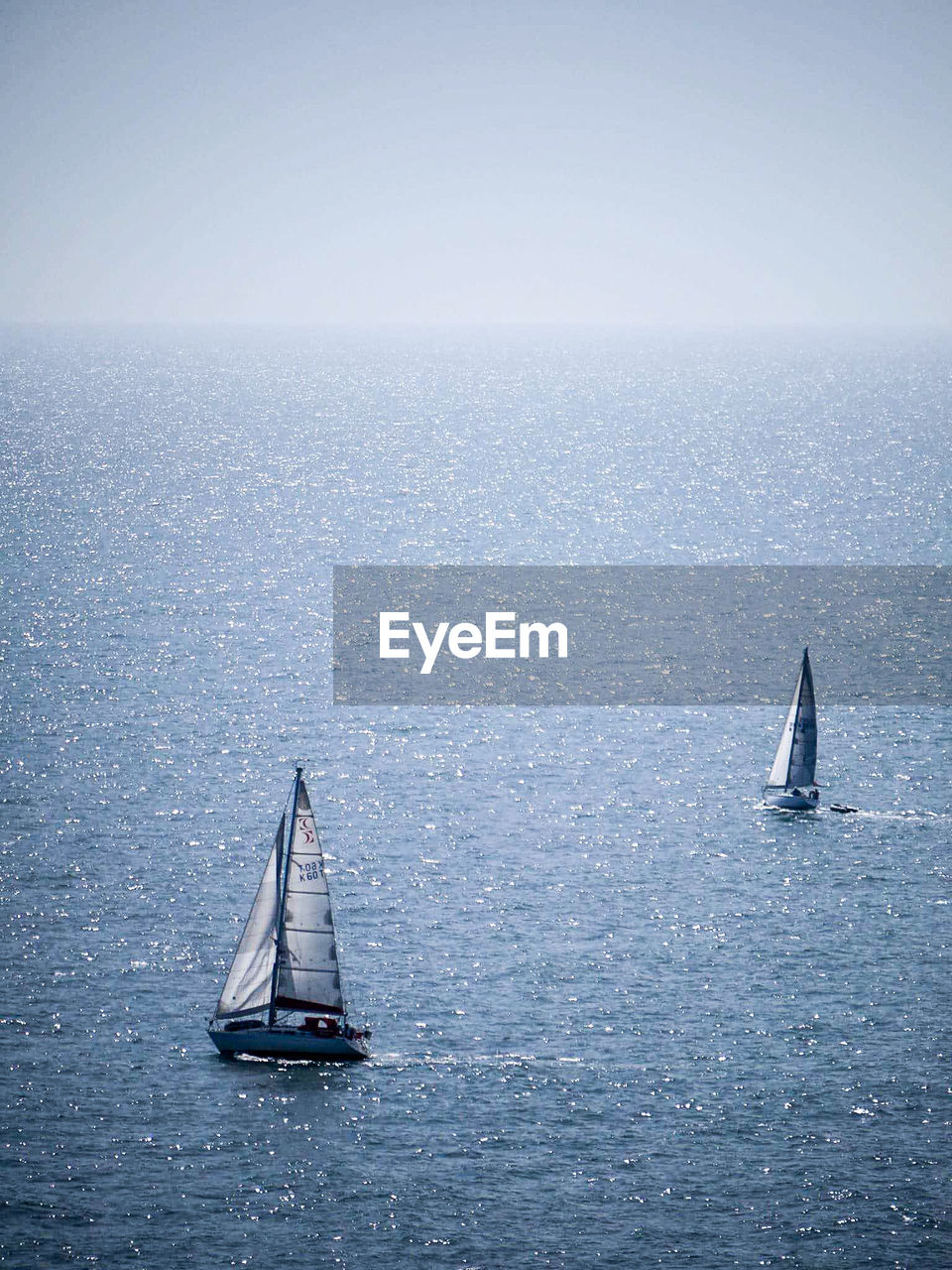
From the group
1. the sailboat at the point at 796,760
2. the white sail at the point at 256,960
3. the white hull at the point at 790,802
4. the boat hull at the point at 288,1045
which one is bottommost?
the boat hull at the point at 288,1045

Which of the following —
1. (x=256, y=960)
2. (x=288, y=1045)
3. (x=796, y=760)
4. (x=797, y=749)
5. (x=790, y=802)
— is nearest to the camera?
(x=288, y=1045)

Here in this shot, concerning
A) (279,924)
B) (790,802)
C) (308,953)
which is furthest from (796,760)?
(279,924)

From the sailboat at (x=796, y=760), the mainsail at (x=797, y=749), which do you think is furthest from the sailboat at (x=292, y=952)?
the mainsail at (x=797, y=749)

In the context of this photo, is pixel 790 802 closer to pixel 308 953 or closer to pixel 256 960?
pixel 308 953

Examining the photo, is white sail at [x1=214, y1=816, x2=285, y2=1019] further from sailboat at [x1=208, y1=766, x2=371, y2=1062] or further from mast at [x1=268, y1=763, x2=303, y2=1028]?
mast at [x1=268, y1=763, x2=303, y2=1028]

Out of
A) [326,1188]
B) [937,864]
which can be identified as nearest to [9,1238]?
[326,1188]

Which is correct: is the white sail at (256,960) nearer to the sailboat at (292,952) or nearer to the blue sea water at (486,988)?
the sailboat at (292,952)

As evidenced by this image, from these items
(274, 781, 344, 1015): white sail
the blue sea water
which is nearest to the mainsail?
the blue sea water
